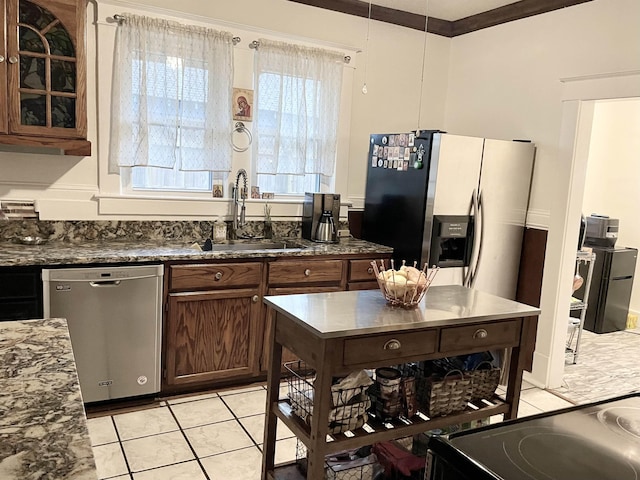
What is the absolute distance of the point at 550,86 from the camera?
383 cm

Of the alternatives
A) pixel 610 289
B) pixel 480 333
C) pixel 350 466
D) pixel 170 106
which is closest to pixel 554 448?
pixel 480 333

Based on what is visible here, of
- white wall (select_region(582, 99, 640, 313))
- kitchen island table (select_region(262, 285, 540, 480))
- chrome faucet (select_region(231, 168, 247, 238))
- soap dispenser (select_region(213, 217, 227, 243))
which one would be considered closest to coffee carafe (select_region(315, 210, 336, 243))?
chrome faucet (select_region(231, 168, 247, 238))

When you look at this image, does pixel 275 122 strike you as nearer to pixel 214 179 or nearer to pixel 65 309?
pixel 214 179

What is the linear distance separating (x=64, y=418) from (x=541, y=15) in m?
4.00

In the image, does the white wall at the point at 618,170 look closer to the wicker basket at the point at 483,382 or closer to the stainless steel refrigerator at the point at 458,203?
the stainless steel refrigerator at the point at 458,203

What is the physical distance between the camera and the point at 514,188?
3.91 metres

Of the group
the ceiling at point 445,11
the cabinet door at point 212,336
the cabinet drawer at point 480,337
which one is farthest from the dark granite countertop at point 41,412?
the ceiling at point 445,11

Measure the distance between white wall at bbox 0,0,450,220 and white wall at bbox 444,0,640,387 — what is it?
556 mm

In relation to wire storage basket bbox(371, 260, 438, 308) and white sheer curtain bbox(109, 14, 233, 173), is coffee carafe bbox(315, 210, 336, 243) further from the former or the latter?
wire storage basket bbox(371, 260, 438, 308)

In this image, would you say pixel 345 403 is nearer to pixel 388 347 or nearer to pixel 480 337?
pixel 388 347

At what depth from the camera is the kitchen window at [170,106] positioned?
3465 millimetres

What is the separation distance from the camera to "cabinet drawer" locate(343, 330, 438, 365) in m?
2.02

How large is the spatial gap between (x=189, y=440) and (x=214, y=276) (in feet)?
3.11

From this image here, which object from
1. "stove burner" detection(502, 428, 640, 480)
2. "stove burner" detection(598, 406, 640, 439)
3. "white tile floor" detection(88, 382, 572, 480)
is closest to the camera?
"stove burner" detection(502, 428, 640, 480)
